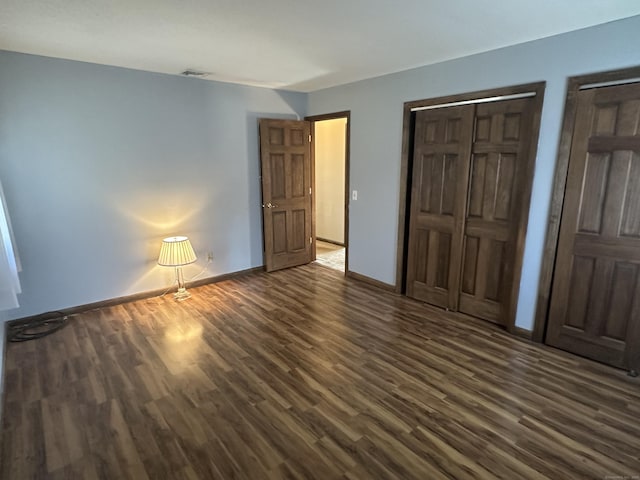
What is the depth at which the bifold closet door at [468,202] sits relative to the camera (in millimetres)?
3033

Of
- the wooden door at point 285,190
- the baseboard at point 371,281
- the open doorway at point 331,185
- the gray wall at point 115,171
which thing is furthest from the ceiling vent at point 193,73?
the baseboard at point 371,281

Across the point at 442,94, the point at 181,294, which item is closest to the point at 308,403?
the point at 181,294

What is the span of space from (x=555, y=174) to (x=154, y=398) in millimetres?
3351

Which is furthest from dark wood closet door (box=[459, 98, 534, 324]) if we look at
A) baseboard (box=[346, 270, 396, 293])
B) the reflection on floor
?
the reflection on floor

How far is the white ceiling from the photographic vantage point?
211 centimetres

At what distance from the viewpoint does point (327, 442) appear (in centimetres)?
193

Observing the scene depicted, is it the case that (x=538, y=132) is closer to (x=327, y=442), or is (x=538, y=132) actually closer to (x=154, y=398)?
(x=327, y=442)

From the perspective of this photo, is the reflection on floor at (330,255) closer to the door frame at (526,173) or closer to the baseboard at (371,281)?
the baseboard at (371,281)

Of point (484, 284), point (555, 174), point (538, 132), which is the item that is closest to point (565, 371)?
point (484, 284)

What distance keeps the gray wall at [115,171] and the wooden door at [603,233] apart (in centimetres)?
350

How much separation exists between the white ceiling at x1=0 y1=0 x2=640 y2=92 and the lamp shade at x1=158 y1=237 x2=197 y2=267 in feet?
5.87

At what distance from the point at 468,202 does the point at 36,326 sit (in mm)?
4271

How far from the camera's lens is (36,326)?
329 centimetres

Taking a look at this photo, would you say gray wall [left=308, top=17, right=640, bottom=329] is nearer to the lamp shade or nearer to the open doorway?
the open doorway
